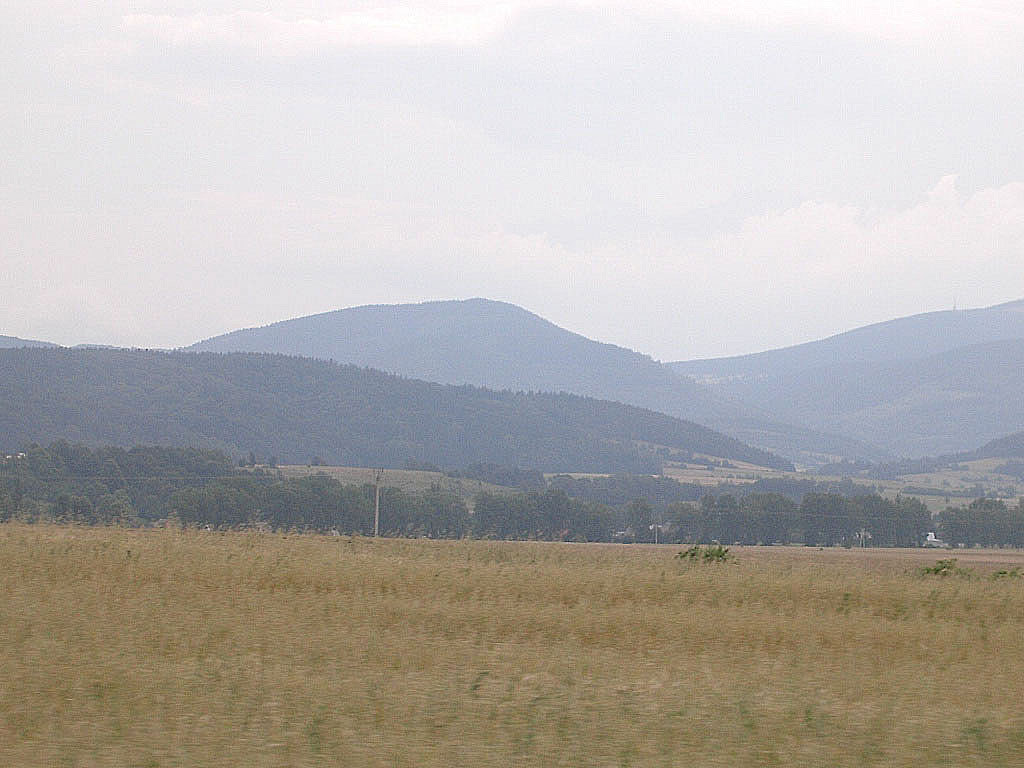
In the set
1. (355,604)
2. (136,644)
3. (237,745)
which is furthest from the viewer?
(355,604)

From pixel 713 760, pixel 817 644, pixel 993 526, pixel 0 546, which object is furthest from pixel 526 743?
pixel 993 526

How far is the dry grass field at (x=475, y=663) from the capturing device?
25.3ft

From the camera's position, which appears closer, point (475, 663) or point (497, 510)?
point (475, 663)

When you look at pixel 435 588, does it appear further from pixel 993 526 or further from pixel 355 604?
pixel 993 526

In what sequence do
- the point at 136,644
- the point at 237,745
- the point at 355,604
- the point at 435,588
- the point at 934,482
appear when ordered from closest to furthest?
the point at 237,745
the point at 136,644
the point at 355,604
the point at 435,588
the point at 934,482

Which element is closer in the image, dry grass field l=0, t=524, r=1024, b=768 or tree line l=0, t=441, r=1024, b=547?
Answer: dry grass field l=0, t=524, r=1024, b=768

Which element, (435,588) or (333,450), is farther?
(333,450)

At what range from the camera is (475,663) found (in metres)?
10.9

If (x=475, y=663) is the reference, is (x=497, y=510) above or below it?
below

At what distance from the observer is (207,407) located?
Answer: 197m

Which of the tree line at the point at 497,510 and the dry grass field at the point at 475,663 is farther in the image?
the tree line at the point at 497,510

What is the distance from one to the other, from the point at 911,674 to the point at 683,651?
2.45m

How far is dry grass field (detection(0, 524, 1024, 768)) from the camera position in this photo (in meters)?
7.71

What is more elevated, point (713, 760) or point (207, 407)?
point (207, 407)
